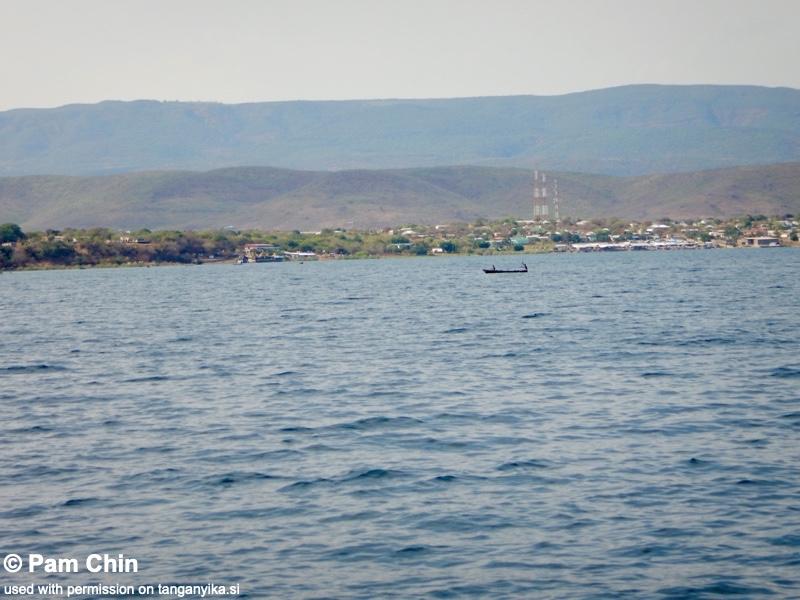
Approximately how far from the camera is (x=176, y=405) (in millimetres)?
37406

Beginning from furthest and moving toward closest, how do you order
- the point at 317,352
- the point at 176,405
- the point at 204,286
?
the point at 204,286
the point at 317,352
the point at 176,405

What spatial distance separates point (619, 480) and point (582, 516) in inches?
114

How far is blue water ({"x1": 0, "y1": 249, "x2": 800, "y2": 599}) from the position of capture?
796 inches

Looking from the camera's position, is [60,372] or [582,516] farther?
[60,372]

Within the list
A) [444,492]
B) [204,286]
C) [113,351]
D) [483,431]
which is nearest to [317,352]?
[113,351]

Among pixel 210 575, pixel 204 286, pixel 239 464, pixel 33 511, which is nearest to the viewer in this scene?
pixel 210 575

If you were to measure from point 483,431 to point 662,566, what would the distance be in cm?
1143

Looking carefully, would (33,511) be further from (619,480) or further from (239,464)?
(619,480)

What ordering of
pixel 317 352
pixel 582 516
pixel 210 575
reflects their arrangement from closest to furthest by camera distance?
pixel 210 575 → pixel 582 516 → pixel 317 352

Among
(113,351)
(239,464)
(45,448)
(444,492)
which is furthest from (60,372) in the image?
(444,492)

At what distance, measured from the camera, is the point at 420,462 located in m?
27.7

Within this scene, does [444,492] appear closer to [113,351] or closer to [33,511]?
[33,511]

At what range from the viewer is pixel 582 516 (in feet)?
74.3

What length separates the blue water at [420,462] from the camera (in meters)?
20.2
